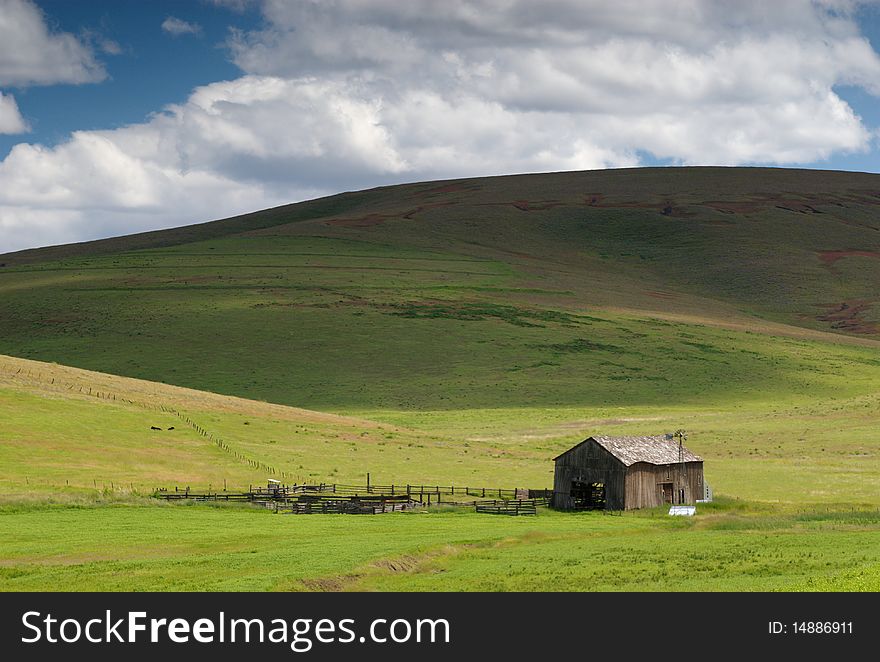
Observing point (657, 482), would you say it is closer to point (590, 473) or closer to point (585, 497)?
point (590, 473)

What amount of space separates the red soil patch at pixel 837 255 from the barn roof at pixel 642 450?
142300mm

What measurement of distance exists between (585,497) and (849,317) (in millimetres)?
117062

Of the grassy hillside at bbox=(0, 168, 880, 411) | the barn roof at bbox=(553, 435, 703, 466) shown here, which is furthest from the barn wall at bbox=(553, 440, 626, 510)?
the grassy hillside at bbox=(0, 168, 880, 411)

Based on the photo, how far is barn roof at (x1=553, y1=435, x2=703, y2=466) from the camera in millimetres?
52594

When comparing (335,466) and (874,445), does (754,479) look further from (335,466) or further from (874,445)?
(335,466)

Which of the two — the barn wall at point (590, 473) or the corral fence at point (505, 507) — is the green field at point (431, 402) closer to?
the corral fence at point (505, 507)

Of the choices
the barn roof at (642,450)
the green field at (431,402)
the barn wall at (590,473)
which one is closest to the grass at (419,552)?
the green field at (431,402)

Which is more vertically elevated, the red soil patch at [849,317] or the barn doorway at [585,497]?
the red soil patch at [849,317]

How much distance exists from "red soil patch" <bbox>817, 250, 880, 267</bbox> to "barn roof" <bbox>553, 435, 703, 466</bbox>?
467 ft

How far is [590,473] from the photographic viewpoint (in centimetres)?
5334

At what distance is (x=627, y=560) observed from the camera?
3372 centimetres

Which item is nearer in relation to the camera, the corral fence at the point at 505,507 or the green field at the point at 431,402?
the green field at the point at 431,402

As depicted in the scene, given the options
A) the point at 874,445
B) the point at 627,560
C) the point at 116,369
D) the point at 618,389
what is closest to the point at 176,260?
the point at 116,369

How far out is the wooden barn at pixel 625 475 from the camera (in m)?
52.2
